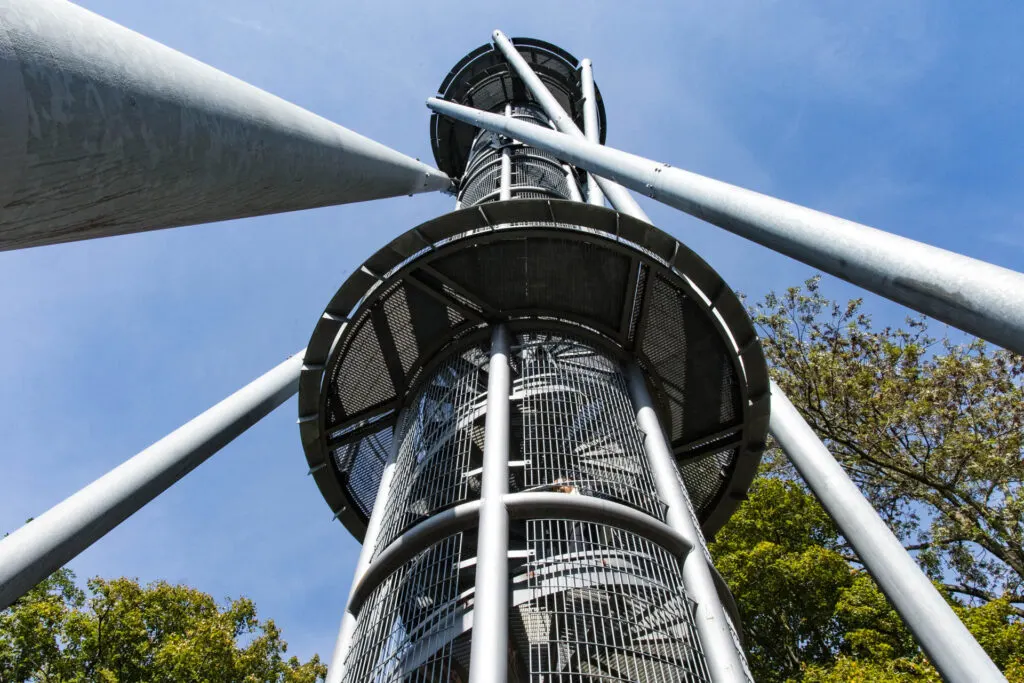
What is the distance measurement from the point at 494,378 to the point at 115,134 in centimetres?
712

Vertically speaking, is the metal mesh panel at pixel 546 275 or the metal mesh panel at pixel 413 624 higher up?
the metal mesh panel at pixel 546 275

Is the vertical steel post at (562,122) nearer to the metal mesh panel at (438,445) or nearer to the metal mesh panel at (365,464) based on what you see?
the metal mesh panel at (438,445)

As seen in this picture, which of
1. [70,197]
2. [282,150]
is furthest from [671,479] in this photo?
[70,197]

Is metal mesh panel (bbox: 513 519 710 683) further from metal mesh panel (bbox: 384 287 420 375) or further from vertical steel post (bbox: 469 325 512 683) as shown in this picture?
metal mesh panel (bbox: 384 287 420 375)

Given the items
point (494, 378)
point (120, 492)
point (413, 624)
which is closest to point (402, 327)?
point (494, 378)

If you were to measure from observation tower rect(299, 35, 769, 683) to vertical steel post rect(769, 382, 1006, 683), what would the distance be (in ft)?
4.98

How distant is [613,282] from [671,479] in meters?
3.41

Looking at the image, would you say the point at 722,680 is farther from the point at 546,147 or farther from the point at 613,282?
the point at 546,147

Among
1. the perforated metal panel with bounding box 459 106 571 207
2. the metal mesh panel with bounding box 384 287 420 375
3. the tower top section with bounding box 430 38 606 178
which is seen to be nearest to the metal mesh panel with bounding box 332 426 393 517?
the metal mesh panel with bounding box 384 287 420 375

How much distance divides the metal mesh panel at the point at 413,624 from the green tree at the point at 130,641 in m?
11.0

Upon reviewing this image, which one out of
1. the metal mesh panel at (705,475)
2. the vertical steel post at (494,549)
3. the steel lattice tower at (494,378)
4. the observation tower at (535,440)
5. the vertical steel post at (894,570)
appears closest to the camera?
the steel lattice tower at (494,378)

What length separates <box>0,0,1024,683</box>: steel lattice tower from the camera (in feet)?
8.82

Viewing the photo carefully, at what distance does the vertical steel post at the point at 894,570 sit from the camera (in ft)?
18.7

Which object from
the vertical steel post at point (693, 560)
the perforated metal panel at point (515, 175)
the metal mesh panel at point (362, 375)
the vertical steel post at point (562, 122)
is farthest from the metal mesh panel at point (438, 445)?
the perforated metal panel at point (515, 175)
